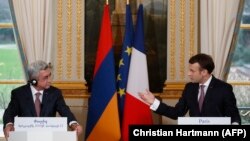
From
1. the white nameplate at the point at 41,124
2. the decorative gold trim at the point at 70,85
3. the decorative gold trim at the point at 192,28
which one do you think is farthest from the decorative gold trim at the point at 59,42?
the white nameplate at the point at 41,124

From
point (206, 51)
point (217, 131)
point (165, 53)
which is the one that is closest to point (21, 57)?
point (165, 53)

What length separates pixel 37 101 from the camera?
4801mm

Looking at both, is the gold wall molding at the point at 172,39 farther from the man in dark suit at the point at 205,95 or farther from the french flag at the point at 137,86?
the man in dark suit at the point at 205,95

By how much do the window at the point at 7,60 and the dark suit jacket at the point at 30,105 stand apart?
1.46m

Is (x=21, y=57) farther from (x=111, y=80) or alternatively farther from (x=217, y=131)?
(x=217, y=131)

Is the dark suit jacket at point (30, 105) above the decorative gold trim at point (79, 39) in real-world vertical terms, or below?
below

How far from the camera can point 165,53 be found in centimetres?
611

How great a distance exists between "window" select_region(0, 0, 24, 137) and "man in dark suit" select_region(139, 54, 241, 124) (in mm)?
2212

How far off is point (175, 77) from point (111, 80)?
713 millimetres

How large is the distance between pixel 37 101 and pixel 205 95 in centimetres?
139

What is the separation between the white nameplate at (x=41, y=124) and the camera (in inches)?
161

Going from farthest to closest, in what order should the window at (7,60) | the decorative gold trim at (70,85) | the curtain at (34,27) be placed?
the window at (7,60) < the decorative gold trim at (70,85) < the curtain at (34,27)

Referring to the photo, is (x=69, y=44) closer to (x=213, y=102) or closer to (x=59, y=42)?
(x=59, y=42)

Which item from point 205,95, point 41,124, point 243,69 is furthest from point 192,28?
point 41,124
